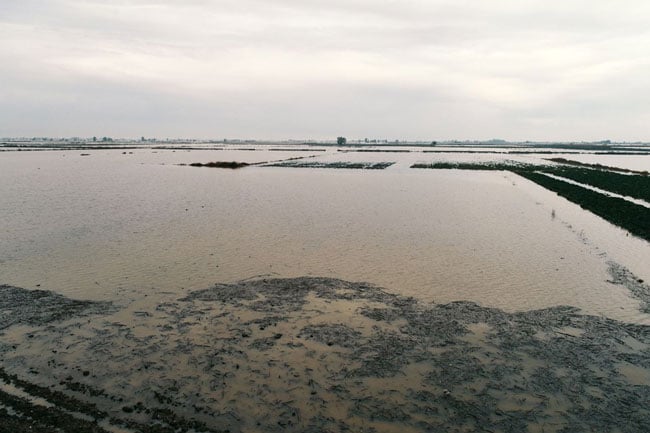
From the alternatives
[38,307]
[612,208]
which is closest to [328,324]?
[38,307]

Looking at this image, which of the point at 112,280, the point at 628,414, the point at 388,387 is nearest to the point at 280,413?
the point at 388,387

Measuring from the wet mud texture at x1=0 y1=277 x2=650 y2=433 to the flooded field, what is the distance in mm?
49

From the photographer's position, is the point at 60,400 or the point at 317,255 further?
the point at 317,255

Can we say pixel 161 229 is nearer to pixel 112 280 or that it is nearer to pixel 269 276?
pixel 112 280

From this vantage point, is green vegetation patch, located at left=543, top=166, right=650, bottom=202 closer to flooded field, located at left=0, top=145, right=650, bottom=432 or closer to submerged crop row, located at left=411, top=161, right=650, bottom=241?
submerged crop row, located at left=411, top=161, right=650, bottom=241

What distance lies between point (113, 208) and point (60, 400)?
2605 cm

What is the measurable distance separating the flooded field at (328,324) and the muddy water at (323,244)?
14cm

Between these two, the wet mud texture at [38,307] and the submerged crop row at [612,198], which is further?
the submerged crop row at [612,198]

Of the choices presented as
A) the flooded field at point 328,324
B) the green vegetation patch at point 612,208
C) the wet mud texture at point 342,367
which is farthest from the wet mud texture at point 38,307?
the green vegetation patch at point 612,208

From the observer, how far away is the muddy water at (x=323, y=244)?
15.6m

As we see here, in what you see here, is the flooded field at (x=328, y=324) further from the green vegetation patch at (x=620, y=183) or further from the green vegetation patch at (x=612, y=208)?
the green vegetation patch at (x=620, y=183)

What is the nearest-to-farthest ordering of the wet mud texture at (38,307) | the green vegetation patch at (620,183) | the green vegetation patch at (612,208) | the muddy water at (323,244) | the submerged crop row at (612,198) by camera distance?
the wet mud texture at (38,307) < the muddy water at (323,244) < the green vegetation patch at (612,208) < the submerged crop row at (612,198) < the green vegetation patch at (620,183)

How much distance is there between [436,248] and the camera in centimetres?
2108

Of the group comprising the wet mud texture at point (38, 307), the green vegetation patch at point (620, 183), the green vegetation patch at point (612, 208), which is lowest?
the wet mud texture at point (38, 307)
